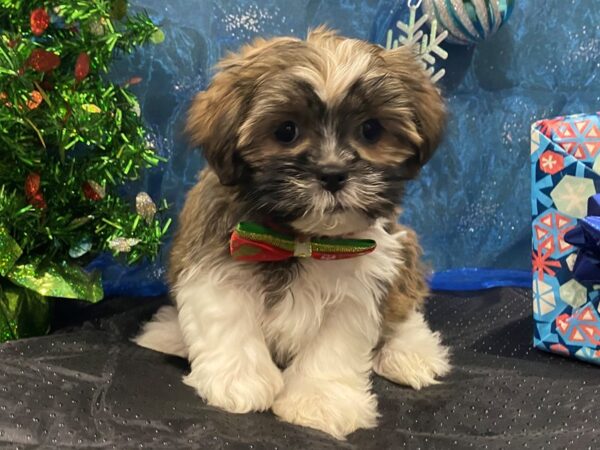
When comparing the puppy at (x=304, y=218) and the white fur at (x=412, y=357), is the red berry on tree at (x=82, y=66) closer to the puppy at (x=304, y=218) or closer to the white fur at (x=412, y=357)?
the puppy at (x=304, y=218)

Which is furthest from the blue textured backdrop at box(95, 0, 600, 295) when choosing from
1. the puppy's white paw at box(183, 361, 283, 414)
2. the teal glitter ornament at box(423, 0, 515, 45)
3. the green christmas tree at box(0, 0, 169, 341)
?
the puppy's white paw at box(183, 361, 283, 414)

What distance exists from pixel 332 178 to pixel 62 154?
1.03 metres

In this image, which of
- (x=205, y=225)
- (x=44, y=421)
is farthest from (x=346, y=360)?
(x=44, y=421)

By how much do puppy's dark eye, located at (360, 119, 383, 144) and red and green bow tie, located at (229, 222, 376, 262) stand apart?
0.29 meters

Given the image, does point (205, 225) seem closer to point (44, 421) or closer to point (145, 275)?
point (44, 421)

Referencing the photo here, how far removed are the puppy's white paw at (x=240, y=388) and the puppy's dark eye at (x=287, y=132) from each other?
2.11 ft

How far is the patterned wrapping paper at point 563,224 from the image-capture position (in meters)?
2.11

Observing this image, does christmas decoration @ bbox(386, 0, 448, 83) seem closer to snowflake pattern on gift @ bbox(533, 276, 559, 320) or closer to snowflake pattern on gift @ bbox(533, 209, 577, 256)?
snowflake pattern on gift @ bbox(533, 209, 577, 256)

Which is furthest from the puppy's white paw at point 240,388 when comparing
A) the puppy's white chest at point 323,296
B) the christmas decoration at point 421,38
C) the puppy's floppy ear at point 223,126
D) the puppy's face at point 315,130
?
the christmas decoration at point 421,38

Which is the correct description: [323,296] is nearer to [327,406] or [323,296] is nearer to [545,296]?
[327,406]

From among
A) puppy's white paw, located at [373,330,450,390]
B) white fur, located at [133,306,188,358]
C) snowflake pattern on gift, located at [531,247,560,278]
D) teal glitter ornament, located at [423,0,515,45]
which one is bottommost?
white fur, located at [133,306,188,358]

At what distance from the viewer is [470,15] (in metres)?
2.55

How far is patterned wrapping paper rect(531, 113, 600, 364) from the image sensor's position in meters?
2.11

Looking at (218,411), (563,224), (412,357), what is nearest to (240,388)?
(218,411)
